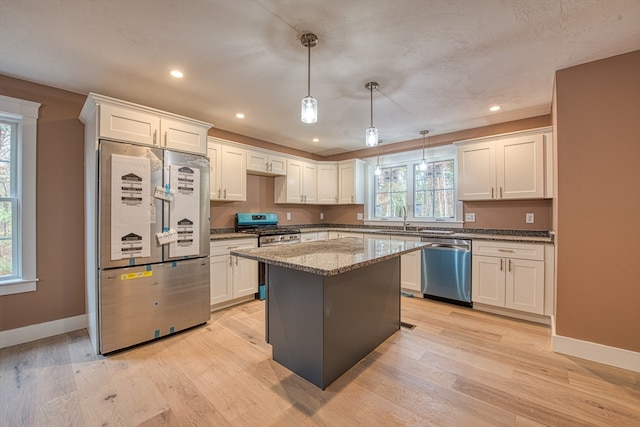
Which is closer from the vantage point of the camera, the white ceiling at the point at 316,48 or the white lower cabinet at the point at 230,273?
the white ceiling at the point at 316,48

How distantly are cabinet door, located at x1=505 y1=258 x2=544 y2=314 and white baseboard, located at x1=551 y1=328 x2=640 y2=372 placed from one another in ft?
2.10

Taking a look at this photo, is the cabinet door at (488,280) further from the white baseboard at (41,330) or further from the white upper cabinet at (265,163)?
the white baseboard at (41,330)

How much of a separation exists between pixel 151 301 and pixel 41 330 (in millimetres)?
1140

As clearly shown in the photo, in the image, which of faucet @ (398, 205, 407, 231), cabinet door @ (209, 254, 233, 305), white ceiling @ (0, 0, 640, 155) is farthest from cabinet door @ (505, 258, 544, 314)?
cabinet door @ (209, 254, 233, 305)

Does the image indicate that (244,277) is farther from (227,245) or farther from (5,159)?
(5,159)

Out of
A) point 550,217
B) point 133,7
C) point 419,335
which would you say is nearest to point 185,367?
point 419,335

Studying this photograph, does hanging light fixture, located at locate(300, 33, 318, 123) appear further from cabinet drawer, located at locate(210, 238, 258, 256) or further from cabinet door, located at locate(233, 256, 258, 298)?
cabinet door, located at locate(233, 256, 258, 298)

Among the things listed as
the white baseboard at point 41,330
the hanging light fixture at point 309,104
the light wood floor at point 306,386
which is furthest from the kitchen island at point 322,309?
the white baseboard at point 41,330

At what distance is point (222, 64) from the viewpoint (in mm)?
2301

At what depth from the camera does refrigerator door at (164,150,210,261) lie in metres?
2.69

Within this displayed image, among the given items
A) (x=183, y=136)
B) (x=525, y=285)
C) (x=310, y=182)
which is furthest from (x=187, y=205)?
(x=525, y=285)

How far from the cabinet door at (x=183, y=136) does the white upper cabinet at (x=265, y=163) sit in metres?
1.15

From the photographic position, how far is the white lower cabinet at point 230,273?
334cm

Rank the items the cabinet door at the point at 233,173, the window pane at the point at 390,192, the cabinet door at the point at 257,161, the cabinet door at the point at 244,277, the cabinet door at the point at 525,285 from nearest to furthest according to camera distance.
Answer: the cabinet door at the point at 525,285 → the cabinet door at the point at 244,277 → the cabinet door at the point at 233,173 → the cabinet door at the point at 257,161 → the window pane at the point at 390,192
